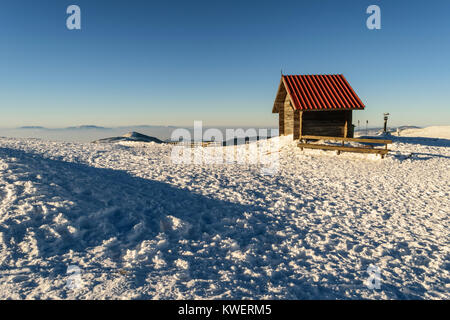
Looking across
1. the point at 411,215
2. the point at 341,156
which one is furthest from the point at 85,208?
the point at 341,156

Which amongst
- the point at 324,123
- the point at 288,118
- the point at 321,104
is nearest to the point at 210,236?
the point at 321,104

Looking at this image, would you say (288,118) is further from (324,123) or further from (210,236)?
(210,236)

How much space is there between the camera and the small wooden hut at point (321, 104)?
1836 centimetres

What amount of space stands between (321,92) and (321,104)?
1675mm

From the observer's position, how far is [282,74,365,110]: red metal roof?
1830 centimetres

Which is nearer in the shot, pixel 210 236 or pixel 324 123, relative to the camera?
pixel 210 236

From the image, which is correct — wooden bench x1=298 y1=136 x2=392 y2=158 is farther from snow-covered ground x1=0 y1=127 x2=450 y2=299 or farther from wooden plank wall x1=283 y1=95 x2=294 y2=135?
snow-covered ground x1=0 y1=127 x2=450 y2=299

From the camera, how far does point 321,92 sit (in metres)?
19.4

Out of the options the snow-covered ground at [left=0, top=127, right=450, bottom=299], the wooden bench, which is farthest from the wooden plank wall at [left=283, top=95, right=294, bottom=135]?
Answer: the snow-covered ground at [left=0, top=127, right=450, bottom=299]

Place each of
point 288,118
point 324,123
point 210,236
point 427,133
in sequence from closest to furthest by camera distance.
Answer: point 210,236 < point 324,123 < point 288,118 < point 427,133

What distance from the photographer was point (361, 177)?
12.1 m

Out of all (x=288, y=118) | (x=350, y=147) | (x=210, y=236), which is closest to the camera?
(x=210, y=236)
